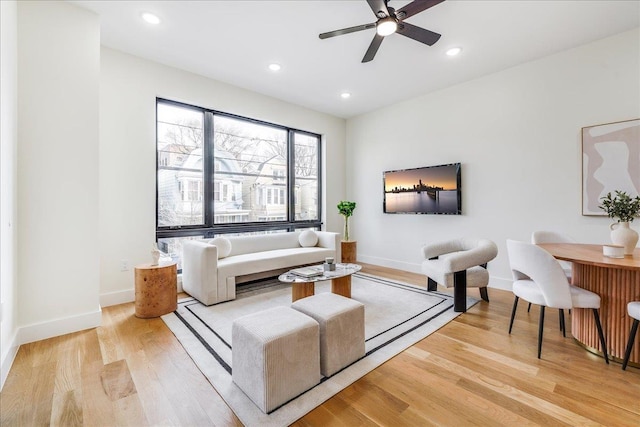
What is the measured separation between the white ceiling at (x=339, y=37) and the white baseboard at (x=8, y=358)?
3.02 meters

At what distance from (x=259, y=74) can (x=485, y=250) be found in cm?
372

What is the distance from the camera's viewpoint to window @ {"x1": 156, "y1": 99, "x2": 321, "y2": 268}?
3.92 meters

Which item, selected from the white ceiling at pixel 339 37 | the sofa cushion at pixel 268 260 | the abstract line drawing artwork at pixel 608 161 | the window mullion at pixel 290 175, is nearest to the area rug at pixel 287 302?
the sofa cushion at pixel 268 260

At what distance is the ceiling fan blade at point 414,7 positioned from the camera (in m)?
2.16

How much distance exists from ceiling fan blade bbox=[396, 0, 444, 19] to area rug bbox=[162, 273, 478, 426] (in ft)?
8.97

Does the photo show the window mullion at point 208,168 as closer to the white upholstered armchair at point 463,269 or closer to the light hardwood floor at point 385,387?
the light hardwood floor at point 385,387

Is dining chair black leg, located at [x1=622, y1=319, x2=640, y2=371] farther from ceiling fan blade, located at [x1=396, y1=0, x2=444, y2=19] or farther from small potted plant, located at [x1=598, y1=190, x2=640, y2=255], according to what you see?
ceiling fan blade, located at [x1=396, y1=0, x2=444, y2=19]

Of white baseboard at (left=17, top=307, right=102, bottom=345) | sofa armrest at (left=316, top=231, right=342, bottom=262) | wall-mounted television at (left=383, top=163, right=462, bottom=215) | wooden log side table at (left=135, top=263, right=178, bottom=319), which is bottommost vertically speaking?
white baseboard at (left=17, top=307, right=102, bottom=345)

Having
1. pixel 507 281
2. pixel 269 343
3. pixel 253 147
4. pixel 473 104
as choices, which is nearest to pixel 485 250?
pixel 507 281

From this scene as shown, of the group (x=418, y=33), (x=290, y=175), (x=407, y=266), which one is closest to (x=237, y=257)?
(x=290, y=175)

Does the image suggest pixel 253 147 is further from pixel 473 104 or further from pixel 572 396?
pixel 572 396

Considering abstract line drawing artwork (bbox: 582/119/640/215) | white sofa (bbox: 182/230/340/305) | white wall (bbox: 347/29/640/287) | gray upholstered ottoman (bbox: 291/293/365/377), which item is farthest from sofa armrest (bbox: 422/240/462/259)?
gray upholstered ottoman (bbox: 291/293/365/377)

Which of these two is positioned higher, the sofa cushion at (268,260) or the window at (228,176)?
the window at (228,176)

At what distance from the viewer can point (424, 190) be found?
467cm
